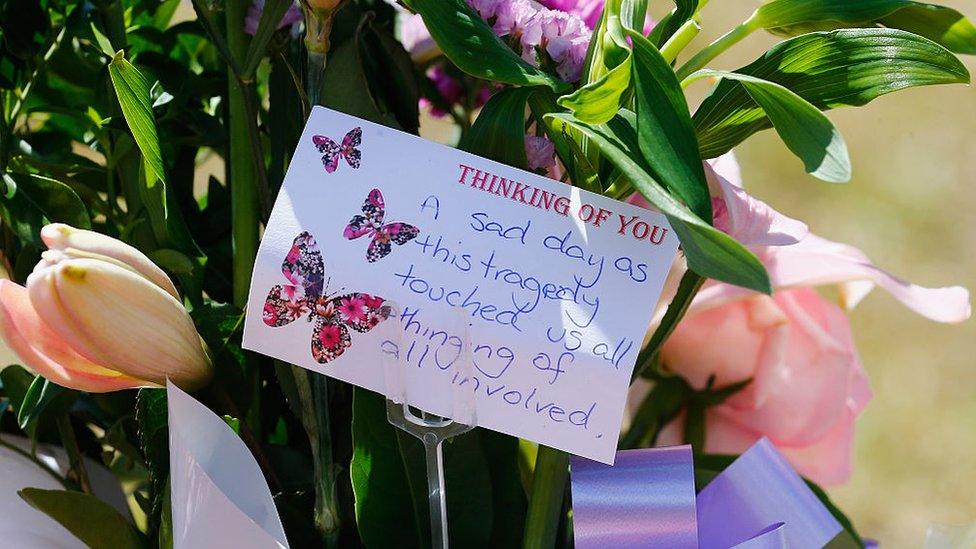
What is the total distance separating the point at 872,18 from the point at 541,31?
0.12m

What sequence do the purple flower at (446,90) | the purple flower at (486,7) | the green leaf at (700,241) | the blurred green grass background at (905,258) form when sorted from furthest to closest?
the blurred green grass background at (905,258) < the purple flower at (446,90) < the purple flower at (486,7) < the green leaf at (700,241)

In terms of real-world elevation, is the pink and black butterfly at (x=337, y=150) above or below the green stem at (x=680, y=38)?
below

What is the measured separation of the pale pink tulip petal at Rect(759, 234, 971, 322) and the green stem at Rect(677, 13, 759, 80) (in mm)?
174

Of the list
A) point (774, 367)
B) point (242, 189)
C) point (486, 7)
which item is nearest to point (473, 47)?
point (486, 7)

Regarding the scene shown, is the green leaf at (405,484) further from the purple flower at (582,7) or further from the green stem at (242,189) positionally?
the purple flower at (582,7)

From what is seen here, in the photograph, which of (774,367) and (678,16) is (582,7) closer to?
(678,16)

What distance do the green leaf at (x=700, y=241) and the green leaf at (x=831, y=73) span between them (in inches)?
2.4

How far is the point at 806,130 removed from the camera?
0.33 metres

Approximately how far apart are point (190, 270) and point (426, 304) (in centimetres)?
11

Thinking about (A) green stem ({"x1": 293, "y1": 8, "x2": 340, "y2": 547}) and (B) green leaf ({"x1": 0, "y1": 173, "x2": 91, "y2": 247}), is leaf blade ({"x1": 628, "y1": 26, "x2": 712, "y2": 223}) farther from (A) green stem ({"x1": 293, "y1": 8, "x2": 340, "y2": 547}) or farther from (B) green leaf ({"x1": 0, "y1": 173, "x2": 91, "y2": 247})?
(B) green leaf ({"x1": 0, "y1": 173, "x2": 91, "y2": 247})

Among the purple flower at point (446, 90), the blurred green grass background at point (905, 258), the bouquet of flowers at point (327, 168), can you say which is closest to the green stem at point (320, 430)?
the bouquet of flowers at point (327, 168)

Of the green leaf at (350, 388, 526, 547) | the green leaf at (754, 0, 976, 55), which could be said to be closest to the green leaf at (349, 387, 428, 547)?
the green leaf at (350, 388, 526, 547)

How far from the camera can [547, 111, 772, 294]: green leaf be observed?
30 cm

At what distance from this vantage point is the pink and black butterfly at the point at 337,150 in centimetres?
39
